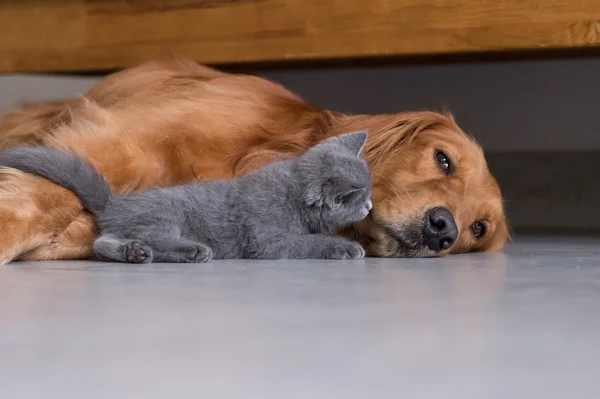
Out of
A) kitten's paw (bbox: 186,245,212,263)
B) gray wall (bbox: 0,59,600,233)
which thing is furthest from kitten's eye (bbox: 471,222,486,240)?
gray wall (bbox: 0,59,600,233)

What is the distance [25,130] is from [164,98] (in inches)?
21.1

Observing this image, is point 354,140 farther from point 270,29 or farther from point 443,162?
point 270,29

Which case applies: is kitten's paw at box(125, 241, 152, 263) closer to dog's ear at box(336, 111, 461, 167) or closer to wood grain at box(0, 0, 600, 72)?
dog's ear at box(336, 111, 461, 167)

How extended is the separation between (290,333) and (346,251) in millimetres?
947

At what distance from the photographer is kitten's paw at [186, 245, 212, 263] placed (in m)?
2.01

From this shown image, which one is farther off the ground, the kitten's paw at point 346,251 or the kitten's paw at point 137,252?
the kitten's paw at point 137,252

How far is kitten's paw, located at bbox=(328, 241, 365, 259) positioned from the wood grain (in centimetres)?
107

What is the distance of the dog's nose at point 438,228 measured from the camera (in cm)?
236

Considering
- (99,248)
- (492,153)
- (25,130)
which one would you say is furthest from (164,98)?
(492,153)

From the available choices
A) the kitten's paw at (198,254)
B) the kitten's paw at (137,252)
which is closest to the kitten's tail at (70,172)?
the kitten's paw at (137,252)

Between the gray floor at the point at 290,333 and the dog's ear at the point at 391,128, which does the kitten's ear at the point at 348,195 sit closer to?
the gray floor at the point at 290,333

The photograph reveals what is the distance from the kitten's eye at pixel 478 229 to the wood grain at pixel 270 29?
627 mm

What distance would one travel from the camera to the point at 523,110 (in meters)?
4.58

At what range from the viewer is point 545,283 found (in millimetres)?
1896
